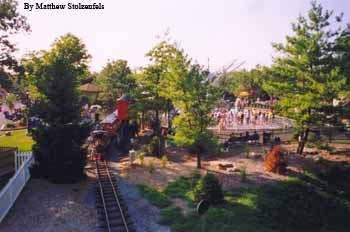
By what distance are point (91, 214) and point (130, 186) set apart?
11.7 ft

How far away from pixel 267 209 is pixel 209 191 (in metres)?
2.74

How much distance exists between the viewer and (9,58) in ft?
57.1

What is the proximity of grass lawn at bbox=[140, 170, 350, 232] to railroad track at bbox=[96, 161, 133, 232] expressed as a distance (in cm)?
149

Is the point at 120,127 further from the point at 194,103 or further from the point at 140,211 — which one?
the point at 140,211

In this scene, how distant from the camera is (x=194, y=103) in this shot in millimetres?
18578

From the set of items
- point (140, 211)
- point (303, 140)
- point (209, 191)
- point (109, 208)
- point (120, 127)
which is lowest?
point (140, 211)

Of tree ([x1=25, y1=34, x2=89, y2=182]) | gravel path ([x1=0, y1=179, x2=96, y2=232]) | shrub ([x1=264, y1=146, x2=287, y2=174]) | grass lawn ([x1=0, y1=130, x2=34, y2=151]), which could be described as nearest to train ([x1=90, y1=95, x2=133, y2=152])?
grass lawn ([x1=0, y1=130, x2=34, y2=151])

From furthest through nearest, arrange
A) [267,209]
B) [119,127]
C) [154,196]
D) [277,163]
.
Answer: [119,127] → [277,163] → [154,196] → [267,209]

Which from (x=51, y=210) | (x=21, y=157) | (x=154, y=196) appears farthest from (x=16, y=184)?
(x=154, y=196)

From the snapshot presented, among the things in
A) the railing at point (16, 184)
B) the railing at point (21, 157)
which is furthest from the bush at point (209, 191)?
the railing at point (21, 157)

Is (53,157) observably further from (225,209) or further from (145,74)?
(145,74)

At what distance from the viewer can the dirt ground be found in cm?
1719

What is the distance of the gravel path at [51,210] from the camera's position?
11.4m

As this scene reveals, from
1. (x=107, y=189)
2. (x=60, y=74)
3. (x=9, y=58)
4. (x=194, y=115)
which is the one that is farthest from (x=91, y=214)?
(x=9, y=58)
